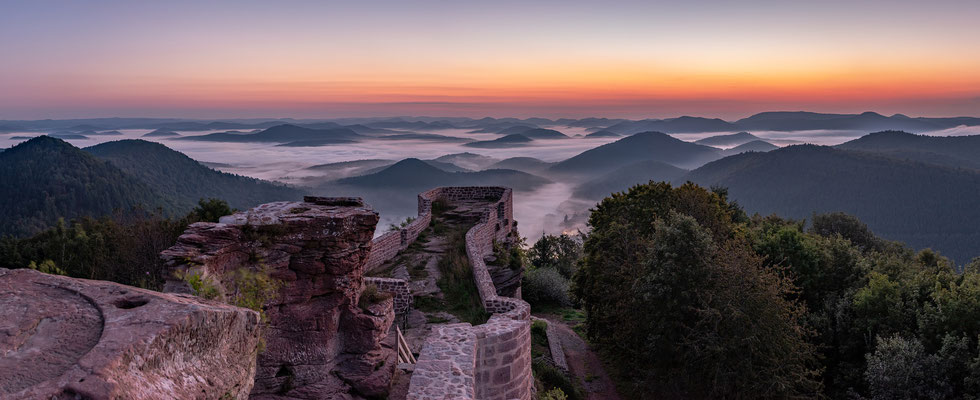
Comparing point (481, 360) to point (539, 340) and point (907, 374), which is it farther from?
point (907, 374)

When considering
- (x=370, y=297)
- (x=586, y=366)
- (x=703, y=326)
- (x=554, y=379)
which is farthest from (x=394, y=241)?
(x=703, y=326)

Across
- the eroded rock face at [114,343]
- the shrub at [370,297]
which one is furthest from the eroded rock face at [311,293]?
the eroded rock face at [114,343]

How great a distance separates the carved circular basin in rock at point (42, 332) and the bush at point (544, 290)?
23689 mm

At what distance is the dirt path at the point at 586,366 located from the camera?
17.6m

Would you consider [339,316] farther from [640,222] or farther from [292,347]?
[640,222]

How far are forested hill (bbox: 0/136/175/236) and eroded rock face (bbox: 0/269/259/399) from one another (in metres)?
76.8

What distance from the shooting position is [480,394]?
9609 mm

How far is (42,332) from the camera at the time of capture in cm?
443

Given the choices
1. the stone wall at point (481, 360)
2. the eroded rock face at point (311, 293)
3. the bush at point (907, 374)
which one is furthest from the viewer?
the bush at point (907, 374)

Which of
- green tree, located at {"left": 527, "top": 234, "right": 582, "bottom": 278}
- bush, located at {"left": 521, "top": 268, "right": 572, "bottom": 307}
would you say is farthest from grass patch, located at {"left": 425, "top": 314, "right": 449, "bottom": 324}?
green tree, located at {"left": 527, "top": 234, "right": 582, "bottom": 278}

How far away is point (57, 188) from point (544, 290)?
8142 centimetres

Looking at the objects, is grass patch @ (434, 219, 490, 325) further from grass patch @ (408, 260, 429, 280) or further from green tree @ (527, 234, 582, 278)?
green tree @ (527, 234, 582, 278)

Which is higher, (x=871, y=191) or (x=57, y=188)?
(x=57, y=188)

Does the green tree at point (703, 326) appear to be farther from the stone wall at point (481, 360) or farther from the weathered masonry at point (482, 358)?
the stone wall at point (481, 360)
